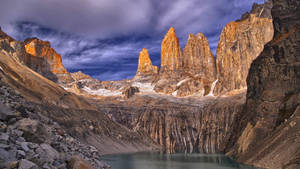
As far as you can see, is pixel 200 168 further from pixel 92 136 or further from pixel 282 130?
pixel 92 136

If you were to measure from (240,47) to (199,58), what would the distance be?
1383 inches

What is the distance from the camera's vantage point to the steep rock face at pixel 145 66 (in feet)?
516

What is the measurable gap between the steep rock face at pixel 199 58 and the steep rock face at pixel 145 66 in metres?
23.7

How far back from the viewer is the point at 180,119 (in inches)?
4178

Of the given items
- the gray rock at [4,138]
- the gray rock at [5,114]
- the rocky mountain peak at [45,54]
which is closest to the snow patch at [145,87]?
the rocky mountain peak at [45,54]

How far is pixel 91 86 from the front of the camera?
472 ft

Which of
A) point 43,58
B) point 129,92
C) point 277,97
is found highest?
point 43,58

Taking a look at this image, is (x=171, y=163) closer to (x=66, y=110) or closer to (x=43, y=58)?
(x=66, y=110)

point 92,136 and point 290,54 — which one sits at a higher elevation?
point 290,54

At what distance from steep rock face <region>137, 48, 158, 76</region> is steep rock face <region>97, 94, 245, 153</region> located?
41.6 metres

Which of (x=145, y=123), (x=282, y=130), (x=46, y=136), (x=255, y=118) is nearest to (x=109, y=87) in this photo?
(x=145, y=123)

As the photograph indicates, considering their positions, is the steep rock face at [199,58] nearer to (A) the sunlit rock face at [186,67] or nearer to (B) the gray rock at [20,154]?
(A) the sunlit rock face at [186,67]

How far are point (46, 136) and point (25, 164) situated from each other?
492 centimetres

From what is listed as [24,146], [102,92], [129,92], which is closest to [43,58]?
[102,92]
